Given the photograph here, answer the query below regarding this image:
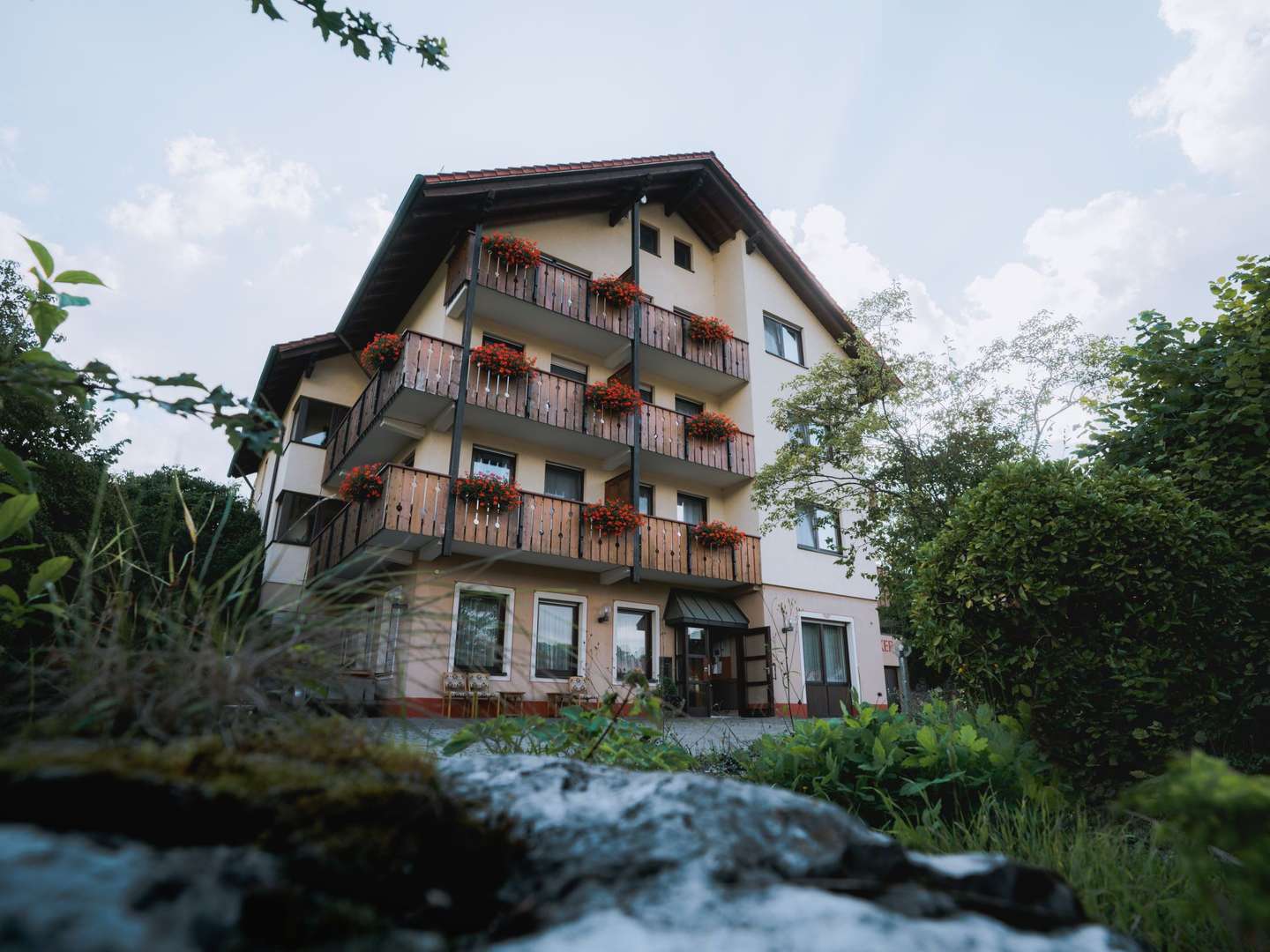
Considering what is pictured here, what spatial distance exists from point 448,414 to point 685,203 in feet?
31.5

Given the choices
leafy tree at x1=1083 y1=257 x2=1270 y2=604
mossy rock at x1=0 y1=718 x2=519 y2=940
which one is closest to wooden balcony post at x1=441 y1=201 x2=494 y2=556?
leafy tree at x1=1083 y1=257 x2=1270 y2=604

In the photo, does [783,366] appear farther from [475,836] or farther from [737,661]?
[475,836]

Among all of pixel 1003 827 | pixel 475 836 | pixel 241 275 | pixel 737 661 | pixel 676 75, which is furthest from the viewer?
pixel 737 661

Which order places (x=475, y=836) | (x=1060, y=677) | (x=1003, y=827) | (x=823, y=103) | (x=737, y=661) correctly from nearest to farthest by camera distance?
(x=475, y=836) → (x=1003, y=827) → (x=1060, y=677) → (x=823, y=103) → (x=737, y=661)

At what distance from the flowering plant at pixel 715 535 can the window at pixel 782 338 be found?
5.78 meters

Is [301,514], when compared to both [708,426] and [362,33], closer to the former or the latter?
[708,426]

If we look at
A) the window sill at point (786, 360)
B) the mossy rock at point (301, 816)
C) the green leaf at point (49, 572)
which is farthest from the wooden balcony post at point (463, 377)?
the mossy rock at point (301, 816)

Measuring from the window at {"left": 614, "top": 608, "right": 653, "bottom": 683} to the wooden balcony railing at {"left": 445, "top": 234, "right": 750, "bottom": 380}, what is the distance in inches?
241

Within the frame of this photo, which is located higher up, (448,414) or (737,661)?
(448,414)

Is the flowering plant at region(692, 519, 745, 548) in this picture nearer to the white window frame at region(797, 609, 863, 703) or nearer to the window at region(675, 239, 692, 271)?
the white window frame at region(797, 609, 863, 703)

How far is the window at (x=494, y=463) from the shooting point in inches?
544

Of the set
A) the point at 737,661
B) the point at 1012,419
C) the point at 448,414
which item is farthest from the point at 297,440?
the point at 1012,419

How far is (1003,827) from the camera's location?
2.46 m

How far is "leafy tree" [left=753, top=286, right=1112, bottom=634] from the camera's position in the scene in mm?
12109
